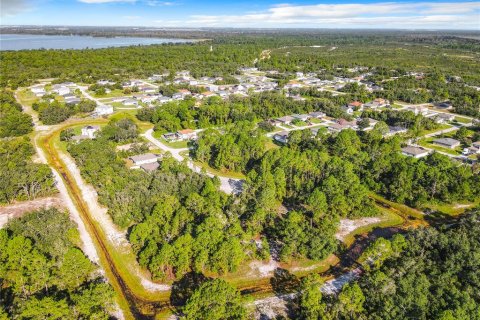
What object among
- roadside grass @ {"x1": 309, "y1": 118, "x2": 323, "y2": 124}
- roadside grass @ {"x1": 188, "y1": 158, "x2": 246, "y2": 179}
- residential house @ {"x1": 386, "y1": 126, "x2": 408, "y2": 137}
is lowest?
roadside grass @ {"x1": 188, "y1": 158, "x2": 246, "y2": 179}

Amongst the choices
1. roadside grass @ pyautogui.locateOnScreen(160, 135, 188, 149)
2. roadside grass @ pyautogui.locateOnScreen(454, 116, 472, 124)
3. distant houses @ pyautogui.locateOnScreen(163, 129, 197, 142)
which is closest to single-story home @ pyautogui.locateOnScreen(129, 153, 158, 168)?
roadside grass @ pyautogui.locateOnScreen(160, 135, 188, 149)

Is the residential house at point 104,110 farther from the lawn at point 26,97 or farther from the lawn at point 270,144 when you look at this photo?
the lawn at point 270,144

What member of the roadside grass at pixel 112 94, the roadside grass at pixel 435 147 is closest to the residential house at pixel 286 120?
the roadside grass at pixel 435 147

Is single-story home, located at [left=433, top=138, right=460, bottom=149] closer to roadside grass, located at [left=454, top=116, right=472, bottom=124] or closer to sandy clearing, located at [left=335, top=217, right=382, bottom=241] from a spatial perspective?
roadside grass, located at [left=454, top=116, right=472, bottom=124]

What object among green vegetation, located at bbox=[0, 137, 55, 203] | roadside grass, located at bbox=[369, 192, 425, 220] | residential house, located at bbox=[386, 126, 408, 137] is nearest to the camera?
roadside grass, located at bbox=[369, 192, 425, 220]

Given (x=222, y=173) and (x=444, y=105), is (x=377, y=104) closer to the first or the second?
(x=444, y=105)
